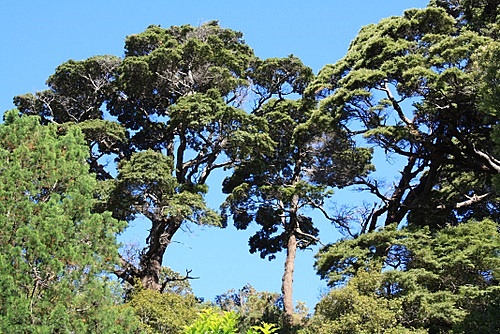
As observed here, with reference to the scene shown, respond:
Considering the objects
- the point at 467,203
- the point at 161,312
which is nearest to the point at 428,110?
the point at 467,203

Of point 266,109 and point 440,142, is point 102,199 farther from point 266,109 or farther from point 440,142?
point 440,142

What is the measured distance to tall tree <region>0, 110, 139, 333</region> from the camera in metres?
7.77

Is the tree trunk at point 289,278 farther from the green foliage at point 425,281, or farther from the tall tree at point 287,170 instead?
the green foliage at point 425,281

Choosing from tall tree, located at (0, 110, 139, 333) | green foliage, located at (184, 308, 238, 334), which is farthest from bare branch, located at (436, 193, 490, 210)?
green foliage, located at (184, 308, 238, 334)

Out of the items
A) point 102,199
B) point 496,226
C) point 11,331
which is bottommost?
point 11,331

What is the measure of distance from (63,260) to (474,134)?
1082 centimetres

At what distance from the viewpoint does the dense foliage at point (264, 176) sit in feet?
27.5

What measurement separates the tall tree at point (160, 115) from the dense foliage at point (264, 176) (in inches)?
1.9

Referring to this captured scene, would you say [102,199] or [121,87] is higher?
[121,87]

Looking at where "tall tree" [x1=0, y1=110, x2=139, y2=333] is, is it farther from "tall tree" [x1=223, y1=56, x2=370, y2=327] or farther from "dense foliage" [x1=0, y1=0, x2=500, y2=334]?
"tall tree" [x1=223, y1=56, x2=370, y2=327]

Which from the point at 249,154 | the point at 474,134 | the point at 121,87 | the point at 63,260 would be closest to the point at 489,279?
the point at 474,134

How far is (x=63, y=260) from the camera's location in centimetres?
811

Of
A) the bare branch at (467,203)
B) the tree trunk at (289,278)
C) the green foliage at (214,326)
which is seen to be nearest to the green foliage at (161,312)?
the tree trunk at (289,278)

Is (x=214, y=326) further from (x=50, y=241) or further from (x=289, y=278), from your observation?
(x=289, y=278)
